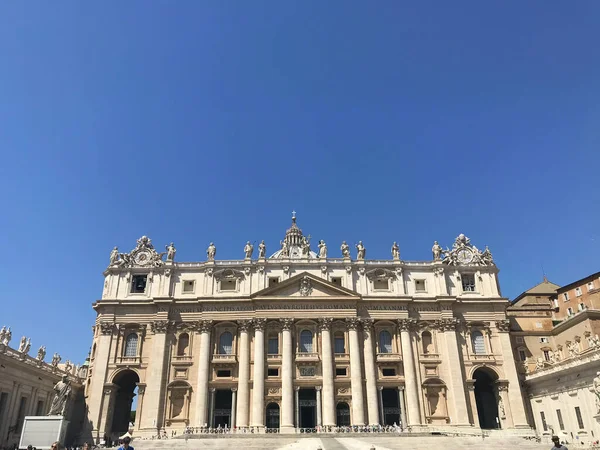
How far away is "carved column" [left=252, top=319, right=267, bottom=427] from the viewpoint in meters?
50.0

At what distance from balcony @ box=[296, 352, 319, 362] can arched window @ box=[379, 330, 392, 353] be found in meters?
7.76

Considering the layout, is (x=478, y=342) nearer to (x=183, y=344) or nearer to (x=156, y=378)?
(x=183, y=344)

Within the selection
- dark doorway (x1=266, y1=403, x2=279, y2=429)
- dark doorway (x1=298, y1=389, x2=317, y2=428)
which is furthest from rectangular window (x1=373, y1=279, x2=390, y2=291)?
dark doorway (x1=266, y1=403, x2=279, y2=429)

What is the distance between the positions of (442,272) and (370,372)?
618 inches

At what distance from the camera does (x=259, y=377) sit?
51562 mm

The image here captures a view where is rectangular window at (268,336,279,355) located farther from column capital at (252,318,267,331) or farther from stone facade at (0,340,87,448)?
stone facade at (0,340,87,448)

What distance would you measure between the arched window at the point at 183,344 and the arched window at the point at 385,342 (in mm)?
22391

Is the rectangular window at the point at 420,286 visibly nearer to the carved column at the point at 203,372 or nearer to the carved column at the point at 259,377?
the carved column at the point at 259,377

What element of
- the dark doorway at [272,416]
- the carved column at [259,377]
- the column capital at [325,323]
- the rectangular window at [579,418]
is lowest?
the rectangular window at [579,418]

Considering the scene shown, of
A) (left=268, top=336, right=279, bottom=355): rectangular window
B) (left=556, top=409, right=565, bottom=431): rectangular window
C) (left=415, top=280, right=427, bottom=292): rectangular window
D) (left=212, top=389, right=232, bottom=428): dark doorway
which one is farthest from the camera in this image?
(left=415, top=280, right=427, bottom=292): rectangular window

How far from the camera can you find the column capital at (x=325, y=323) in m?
54.1

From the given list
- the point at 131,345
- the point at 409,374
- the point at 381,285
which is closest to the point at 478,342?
the point at 409,374

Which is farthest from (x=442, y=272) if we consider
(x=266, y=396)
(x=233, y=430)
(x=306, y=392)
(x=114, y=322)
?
(x=114, y=322)

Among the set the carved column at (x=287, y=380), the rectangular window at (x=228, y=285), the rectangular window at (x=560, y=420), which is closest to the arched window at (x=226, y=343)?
the rectangular window at (x=228, y=285)
